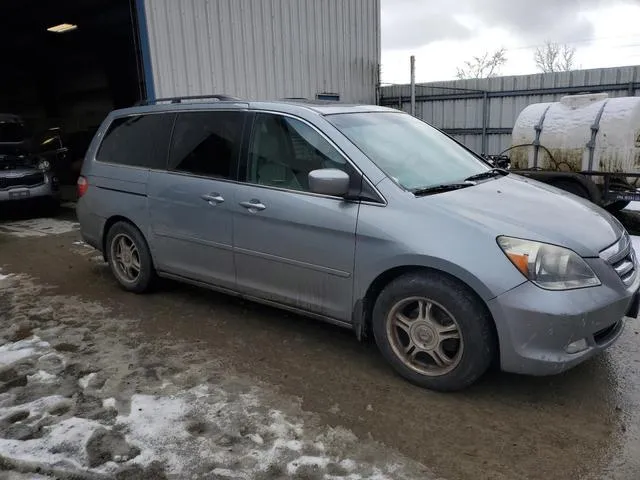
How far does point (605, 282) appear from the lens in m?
2.80

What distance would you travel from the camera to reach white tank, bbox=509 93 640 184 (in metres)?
7.08

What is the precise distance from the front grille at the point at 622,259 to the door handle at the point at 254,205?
2151 millimetres

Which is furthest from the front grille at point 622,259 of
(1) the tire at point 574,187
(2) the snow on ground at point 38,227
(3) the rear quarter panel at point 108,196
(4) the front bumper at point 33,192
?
(4) the front bumper at point 33,192

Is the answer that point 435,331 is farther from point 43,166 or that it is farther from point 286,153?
point 43,166

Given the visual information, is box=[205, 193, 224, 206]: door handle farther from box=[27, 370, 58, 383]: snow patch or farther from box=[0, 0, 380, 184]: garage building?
box=[0, 0, 380, 184]: garage building

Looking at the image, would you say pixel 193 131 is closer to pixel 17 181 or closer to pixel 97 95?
pixel 17 181

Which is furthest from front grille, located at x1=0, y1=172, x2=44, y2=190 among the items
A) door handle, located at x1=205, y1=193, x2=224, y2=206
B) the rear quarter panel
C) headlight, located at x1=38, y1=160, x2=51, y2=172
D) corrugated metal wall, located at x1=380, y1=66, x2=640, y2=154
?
corrugated metal wall, located at x1=380, y1=66, x2=640, y2=154

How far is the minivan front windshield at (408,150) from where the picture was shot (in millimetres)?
3402

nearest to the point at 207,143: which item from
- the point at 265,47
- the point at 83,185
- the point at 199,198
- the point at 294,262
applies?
the point at 199,198

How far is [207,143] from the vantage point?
416cm

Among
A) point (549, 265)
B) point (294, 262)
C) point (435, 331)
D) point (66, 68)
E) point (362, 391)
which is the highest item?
point (66, 68)

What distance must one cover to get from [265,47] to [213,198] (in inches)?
270

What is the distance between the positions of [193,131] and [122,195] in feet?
3.29

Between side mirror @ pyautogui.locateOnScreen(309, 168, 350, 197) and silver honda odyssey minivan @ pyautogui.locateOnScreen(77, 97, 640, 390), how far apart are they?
0.01 m
